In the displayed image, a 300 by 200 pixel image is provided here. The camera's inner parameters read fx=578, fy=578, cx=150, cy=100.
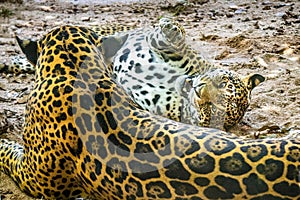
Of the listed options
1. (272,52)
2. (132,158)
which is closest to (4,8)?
(272,52)

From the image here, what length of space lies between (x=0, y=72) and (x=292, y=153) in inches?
172

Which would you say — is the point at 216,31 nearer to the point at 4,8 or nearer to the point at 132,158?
the point at 4,8

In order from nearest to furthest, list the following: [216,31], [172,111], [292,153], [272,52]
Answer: [292,153]
[172,111]
[272,52]
[216,31]

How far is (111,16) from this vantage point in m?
10.2

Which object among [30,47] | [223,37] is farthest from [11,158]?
[223,37]

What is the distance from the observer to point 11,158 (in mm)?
4285

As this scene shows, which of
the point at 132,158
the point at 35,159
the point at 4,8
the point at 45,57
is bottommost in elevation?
the point at 4,8

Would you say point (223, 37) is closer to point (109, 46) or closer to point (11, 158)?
point (109, 46)

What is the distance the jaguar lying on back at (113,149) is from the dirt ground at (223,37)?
0.62 meters

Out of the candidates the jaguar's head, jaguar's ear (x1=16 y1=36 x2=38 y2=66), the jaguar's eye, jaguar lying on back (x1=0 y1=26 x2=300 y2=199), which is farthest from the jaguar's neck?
the jaguar's eye

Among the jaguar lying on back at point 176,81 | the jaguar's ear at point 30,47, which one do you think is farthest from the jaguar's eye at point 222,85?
the jaguar's ear at point 30,47

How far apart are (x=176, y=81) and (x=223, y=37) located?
10.1 feet

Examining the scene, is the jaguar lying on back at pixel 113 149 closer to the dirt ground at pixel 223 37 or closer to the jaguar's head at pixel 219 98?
the dirt ground at pixel 223 37

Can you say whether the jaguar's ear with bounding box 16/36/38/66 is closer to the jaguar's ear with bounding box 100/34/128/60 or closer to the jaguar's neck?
the jaguar's ear with bounding box 100/34/128/60
